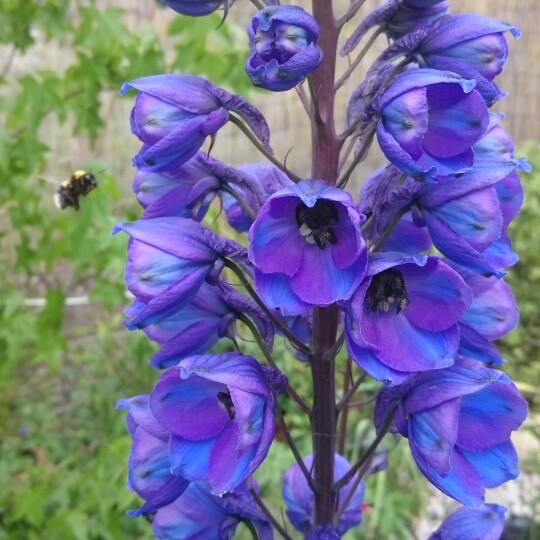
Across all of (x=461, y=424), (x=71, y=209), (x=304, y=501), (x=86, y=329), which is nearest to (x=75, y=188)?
(x=71, y=209)

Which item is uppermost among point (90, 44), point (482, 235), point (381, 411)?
point (90, 44)

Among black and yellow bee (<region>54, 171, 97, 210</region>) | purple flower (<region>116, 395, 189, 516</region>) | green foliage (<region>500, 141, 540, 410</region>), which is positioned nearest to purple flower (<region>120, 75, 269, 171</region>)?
purple flower (<region>116, 395, 189, 516</region>)

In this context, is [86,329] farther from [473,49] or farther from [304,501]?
[473,49]

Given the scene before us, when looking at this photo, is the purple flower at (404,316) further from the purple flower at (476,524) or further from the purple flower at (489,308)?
the purple flower at (476,524)

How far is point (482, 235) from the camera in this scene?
1.10 meters

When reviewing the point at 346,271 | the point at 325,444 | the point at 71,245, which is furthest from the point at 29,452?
the point at 346,271

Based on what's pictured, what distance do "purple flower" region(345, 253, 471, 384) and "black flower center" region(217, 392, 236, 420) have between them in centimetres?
24

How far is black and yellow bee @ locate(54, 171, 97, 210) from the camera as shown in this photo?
2.64 meters

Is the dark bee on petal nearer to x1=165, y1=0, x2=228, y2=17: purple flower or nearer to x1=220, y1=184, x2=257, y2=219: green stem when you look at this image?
x1=220, y1=184, x2=257, y2=219: green stem

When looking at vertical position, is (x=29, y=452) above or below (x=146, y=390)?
A: below

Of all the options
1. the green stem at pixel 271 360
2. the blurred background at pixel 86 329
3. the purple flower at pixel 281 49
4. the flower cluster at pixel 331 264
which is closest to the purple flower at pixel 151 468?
the flower cluster at pixel 331 264

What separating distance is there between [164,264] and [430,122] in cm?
46

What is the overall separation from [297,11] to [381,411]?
66cm

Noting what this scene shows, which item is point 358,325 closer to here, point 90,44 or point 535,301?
point 90,44
